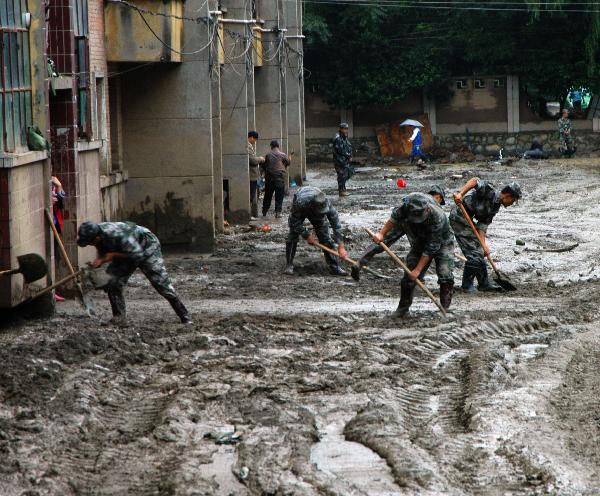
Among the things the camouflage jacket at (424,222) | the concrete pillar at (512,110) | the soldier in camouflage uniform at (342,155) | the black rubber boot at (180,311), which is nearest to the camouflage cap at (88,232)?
the black rubber boot at (180,311)

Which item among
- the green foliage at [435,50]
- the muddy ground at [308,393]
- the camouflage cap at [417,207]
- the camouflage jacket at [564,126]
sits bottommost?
the muddy ground at [308,393]

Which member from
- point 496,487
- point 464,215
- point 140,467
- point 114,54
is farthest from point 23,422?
point 114,54

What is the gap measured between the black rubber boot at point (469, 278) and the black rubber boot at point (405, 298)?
7.96 ft

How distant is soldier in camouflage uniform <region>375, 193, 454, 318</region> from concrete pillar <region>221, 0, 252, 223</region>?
9796mm

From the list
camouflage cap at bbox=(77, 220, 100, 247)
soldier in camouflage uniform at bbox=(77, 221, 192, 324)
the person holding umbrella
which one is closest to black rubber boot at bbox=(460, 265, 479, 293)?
soldier in camouflage uniform at bbox=(77, 221, 192, 324)

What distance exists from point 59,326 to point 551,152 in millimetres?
32658

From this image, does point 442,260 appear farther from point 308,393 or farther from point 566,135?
point 566,135

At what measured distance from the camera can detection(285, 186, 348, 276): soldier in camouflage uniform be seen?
17.0 m

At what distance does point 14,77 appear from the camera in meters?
13.3

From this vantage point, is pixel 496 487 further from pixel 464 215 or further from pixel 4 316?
pixel 464 215

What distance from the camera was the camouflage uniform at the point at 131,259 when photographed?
12.6 m

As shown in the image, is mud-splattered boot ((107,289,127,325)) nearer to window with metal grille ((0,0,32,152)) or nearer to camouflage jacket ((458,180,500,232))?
window with metal grille ((0,0,32,152))

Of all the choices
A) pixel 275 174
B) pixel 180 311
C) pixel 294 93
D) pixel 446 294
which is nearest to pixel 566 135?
pixel 294 93

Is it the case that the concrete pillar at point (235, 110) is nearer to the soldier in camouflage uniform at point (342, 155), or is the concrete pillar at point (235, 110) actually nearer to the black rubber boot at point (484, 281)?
the soldier in camouflage uniform at point (342, 155)
